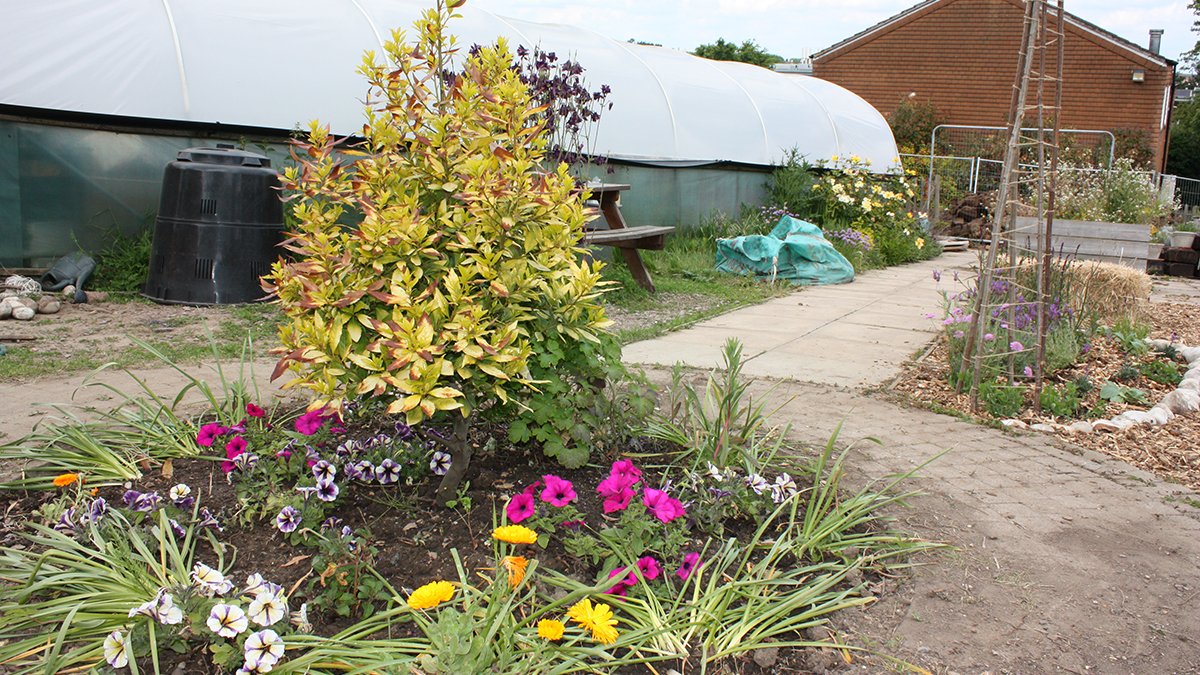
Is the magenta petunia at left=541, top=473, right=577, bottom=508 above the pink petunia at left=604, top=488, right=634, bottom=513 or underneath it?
above

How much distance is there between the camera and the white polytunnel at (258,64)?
6438mm

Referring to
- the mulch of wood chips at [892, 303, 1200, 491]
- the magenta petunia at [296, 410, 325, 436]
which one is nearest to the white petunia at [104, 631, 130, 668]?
the magenta petunia at [296, 410, 325, 436]

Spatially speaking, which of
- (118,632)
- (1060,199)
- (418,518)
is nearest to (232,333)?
(418,518)

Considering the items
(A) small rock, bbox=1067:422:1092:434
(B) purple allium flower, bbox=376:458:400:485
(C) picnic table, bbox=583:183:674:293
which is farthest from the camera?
(C) picnic table, bbox=583:183:674:293

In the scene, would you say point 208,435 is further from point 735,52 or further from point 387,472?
point 735,52

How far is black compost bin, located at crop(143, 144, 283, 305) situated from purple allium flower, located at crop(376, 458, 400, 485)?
13.7ft

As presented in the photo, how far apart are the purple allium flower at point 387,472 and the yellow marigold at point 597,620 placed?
821mm

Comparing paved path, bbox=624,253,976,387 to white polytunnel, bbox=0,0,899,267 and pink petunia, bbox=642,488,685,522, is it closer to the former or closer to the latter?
pink petunia, bbox=642,488,685,522

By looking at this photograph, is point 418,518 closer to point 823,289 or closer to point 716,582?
point 716,582

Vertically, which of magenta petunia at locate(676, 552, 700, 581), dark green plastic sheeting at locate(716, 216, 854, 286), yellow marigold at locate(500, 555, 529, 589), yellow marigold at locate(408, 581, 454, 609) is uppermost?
dark green plastic sheeting at locate(716, 216, 854, 286)

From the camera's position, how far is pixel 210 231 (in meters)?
6.27

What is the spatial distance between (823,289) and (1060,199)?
12.6 ft

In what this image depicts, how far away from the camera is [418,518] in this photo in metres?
2.53

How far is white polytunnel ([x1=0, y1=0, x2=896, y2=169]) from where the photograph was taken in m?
6.44
